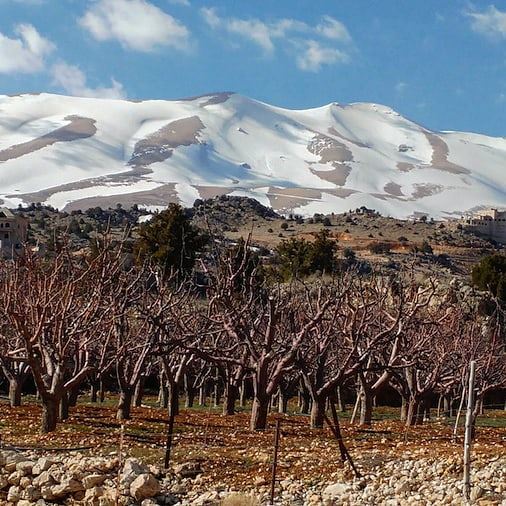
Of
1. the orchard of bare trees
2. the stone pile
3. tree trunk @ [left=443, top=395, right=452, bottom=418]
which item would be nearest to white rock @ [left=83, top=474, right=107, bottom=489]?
the stone pile

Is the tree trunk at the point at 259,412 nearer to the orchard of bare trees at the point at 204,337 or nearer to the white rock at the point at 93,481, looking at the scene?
the orchard of bare trees at the point at 204,337

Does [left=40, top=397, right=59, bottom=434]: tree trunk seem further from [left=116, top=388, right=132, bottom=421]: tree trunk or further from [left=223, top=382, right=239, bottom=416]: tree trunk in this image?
[left=223, top=382, right=239, bottom=416]: tree trunk

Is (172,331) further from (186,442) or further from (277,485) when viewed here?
(277,485)

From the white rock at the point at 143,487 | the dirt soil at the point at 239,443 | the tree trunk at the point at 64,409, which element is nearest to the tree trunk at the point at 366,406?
the dirt soil at the point at 239,443

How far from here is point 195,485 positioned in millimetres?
13281

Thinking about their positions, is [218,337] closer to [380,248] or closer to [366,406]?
[366,406]

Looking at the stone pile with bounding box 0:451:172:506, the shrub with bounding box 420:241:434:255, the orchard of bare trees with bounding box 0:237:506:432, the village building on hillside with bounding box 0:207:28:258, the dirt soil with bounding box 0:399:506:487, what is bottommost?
the stone pile with bounding box 0:451:172:506

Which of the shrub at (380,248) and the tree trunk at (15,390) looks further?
the shrub at (380,248)

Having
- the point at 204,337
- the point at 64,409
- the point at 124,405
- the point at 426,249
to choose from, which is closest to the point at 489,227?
the point at 426,249

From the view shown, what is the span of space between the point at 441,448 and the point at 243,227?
72814 millimetres

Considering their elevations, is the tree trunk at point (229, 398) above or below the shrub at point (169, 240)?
below

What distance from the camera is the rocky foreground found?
1249cm

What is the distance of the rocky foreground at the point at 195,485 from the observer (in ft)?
41.0

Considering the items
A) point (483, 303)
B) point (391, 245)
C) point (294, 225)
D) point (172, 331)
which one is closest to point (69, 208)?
point (294, 225)
